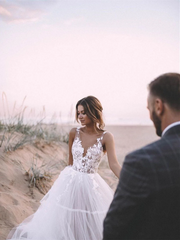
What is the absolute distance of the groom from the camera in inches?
45.8

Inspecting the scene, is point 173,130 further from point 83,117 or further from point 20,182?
point 20,182

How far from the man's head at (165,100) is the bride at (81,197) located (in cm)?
184

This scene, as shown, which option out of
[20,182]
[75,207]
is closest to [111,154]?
[75,207]

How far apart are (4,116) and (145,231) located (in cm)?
566

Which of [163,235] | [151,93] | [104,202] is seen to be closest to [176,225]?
[163,235]

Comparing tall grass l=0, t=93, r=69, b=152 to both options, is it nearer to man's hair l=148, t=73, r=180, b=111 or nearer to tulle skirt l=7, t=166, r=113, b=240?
tulle skirt l=7, t=166, r=113, b=240

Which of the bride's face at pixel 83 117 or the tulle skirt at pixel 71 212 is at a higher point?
the bride's face at pixel 83 117

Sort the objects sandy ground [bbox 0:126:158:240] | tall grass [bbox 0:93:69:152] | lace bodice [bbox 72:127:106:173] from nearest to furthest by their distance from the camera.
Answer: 1. lace bodice [bbox 72:127:106:173]
2. sandy ground [bbox 0:126:158:240]
3. tall grass [bbox 0:93:69:152]

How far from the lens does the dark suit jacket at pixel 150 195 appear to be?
1.16m

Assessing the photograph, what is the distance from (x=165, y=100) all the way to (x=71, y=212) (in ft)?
7.17

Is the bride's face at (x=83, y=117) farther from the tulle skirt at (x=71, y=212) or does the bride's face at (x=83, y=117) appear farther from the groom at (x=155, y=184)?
the groom at (x=155, y=184)

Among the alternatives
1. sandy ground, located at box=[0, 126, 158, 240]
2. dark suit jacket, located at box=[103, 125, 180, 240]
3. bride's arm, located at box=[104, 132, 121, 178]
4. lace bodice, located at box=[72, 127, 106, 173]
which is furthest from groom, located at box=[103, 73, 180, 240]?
sandy ground, located at box=[0, 126, 158, 240]

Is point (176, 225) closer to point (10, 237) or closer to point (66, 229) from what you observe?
point (66, 229)

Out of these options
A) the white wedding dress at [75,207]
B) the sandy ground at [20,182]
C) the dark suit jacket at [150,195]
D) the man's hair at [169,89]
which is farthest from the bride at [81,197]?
the man's hair at [169,89]
